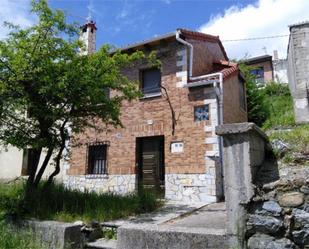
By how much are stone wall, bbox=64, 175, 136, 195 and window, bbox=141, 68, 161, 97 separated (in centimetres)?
310

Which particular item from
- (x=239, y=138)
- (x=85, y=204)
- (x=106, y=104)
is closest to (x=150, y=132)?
(x=106, y=104)

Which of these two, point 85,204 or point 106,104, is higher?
point 106,104

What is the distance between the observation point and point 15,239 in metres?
5.71

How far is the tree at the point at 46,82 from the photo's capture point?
7.27 meters

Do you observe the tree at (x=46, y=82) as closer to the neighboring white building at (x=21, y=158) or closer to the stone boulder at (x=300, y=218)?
the stone boulder at (x=300, y=218)

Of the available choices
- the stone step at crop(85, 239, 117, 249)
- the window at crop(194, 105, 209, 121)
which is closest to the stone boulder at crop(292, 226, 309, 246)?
the stone step at crop(85, 239, 117, 249)

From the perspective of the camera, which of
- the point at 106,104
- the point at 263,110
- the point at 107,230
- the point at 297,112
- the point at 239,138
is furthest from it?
the point at 263,110

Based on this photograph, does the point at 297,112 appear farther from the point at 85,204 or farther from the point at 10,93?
the point at 10,93

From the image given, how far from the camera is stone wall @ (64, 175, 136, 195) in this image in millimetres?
10898

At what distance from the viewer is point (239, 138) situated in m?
4.47

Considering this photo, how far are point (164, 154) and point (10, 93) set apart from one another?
519cm

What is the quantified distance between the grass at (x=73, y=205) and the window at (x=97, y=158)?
10.2 feet

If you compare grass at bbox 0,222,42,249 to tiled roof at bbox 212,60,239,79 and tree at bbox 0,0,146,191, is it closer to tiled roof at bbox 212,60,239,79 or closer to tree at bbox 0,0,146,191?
tree at bbox 0,0,146,191

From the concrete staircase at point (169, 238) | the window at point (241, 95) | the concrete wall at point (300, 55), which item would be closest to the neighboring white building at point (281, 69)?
the concrete wall at point (300, 55)
